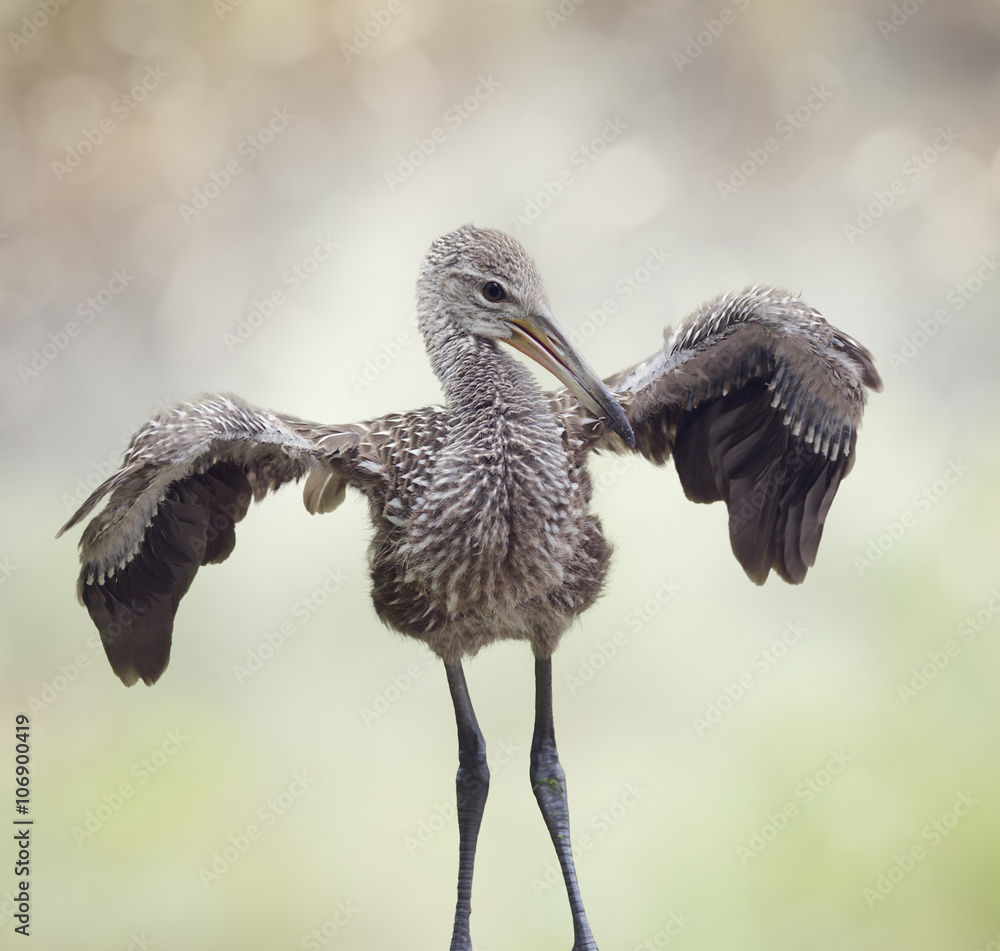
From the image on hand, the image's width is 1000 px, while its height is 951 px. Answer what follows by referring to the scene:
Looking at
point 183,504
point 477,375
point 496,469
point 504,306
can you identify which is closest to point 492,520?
point 496,469

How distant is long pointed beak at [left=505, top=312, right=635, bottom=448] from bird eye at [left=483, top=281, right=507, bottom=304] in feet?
0.22

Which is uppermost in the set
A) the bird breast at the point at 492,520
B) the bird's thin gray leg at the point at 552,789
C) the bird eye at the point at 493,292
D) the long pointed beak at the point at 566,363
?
the bird eye at the point at 493,292

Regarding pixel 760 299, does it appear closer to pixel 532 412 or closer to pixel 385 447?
pixel 532 412

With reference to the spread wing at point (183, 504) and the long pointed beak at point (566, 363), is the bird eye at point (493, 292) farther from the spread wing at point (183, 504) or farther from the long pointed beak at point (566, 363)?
the spread wing at point (183, 504)

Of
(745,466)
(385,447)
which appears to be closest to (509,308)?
(385,447)

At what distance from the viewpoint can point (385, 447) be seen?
125 inches

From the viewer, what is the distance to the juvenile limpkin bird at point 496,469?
9.71 feet

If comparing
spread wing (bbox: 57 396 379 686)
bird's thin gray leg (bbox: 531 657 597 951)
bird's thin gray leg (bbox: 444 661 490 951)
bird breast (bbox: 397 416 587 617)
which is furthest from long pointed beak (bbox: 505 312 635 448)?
bird's thin gray leg (bbox: 444 661 490 951)

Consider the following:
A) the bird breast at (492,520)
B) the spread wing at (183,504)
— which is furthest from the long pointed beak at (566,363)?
the spread wing at (183,504)

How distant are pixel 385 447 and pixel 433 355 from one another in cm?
27

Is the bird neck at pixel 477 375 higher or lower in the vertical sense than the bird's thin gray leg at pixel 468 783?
higher

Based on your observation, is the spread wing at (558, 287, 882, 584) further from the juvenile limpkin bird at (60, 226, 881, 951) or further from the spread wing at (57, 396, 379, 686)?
the spread wing at (57, 396, 379, 686)

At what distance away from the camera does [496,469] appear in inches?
116

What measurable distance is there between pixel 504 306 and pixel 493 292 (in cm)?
5
